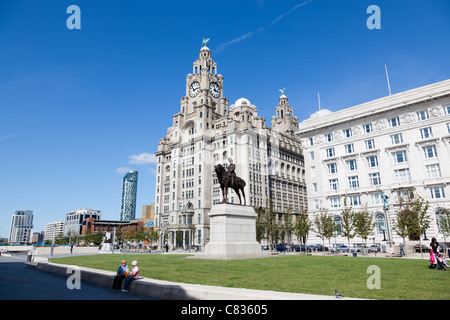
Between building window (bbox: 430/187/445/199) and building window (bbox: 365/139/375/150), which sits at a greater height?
building window (bbox: 365/139/375/150)

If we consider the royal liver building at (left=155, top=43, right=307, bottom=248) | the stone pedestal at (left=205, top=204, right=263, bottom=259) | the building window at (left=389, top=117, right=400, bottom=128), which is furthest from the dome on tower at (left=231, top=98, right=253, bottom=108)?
the stone pedestal at (left=205, top=204, right=263, bottom=259)

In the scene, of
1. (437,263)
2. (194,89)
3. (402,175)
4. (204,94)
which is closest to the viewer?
(437,263)

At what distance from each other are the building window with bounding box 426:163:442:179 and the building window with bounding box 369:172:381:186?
25.3 feet

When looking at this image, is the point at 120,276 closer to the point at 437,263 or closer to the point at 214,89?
the point at 437,263

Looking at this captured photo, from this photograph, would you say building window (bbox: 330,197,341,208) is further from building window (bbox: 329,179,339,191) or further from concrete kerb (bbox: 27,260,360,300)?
concrete kerb (bbox: 27,260,360,300)

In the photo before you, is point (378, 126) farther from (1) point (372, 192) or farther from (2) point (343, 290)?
(2) point (343, 290)

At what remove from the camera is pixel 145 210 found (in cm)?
18512

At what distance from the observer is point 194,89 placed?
339 feet

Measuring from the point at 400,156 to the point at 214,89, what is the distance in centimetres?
6806

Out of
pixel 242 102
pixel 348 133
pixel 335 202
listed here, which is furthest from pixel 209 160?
pixel 348 133

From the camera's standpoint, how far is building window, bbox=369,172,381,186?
53.4 m

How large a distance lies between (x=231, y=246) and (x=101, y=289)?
50.1 feet

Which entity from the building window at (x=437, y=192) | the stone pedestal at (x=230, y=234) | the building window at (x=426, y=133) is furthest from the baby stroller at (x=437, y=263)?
the building window at (x=426, y=133)
